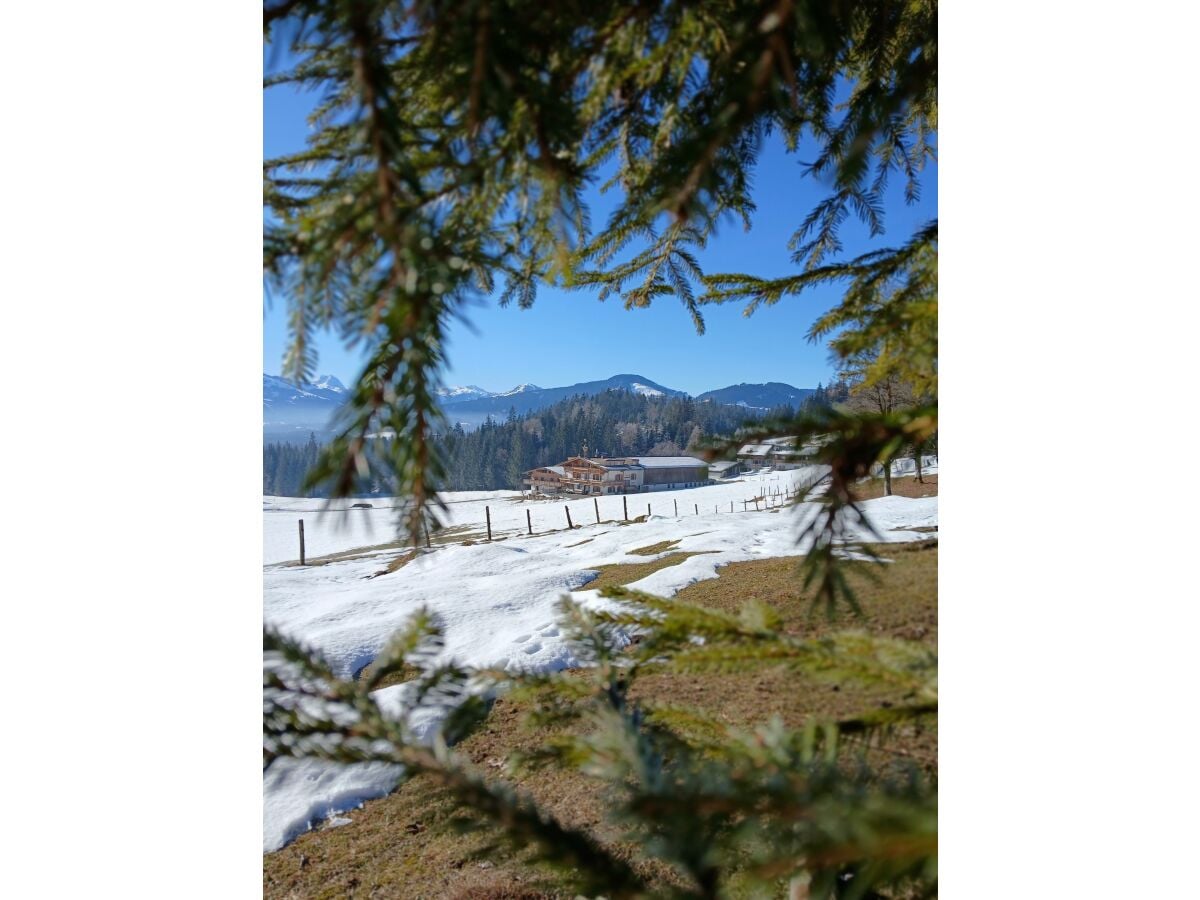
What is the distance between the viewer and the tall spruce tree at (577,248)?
15.0 inches

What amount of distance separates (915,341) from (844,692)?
0.93ft

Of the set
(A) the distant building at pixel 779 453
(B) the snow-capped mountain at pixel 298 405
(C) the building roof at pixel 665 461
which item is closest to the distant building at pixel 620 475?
(C) the building roof at pixel 665 461

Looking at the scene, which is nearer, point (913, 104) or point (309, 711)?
point (309, 711)

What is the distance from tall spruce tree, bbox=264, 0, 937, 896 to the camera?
1.25ft

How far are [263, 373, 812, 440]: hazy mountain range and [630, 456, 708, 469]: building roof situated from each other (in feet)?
0.24

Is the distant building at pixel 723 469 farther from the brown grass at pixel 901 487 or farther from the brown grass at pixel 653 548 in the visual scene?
the brown grass at pixel 653 548

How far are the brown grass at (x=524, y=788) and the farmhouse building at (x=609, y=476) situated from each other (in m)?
0.14

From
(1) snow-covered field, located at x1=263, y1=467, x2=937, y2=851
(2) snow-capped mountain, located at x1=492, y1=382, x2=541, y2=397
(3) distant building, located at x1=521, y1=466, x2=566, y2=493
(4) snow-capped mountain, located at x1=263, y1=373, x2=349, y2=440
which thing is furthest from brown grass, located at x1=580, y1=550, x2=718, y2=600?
(4) snow-capped mountain, located at x1=263, y1=373, x2=349, y2=440

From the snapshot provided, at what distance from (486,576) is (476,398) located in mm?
203
